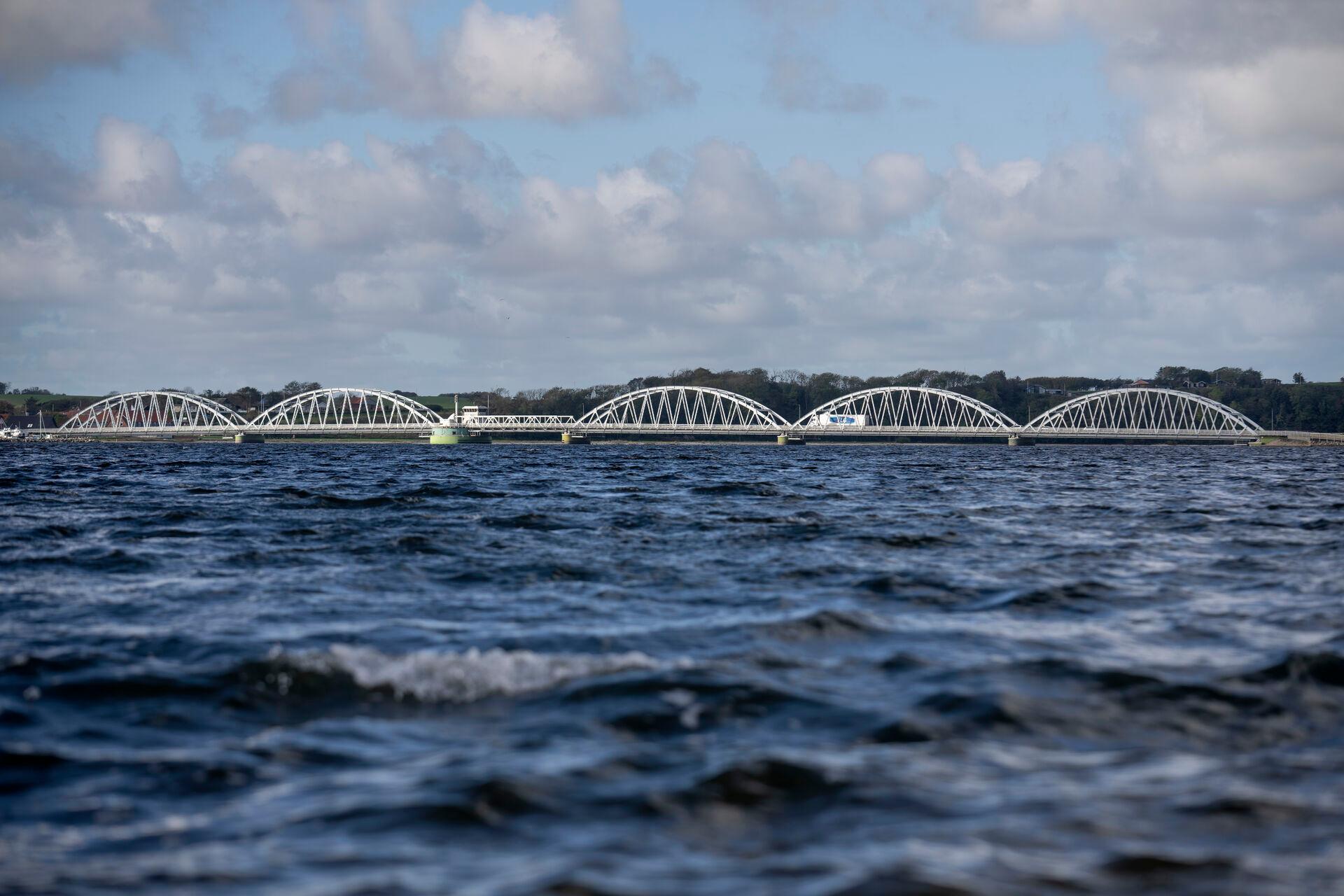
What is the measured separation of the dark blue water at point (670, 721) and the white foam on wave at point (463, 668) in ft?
0.19

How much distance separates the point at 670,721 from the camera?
9.85 metres

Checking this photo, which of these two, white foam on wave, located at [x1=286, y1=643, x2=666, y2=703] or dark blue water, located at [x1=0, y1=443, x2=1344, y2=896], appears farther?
white foam on wave, located at [x1=286, y1=643, x2=666, y2=703]

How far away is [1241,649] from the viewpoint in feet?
42.2

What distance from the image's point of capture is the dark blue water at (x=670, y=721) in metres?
6.80

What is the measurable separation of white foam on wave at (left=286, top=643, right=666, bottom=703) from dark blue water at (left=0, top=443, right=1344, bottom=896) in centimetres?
6

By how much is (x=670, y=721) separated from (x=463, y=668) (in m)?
2.65

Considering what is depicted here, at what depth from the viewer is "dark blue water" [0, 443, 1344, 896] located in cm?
680

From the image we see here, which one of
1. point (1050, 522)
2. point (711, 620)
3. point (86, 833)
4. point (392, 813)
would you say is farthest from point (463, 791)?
point (1050, 522)

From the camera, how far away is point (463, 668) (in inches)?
454

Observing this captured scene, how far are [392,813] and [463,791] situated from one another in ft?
1.76

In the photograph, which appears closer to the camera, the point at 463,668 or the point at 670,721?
the point at 670,721

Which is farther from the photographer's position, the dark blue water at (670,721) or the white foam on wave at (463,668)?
the white foam on wave at (463,668)

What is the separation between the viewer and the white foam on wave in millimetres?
10852

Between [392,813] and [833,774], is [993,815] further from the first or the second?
[392,813]
